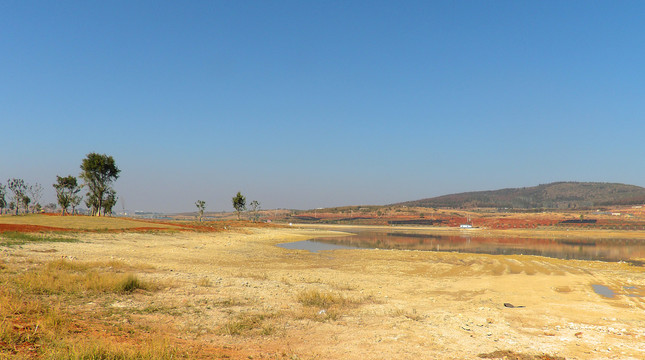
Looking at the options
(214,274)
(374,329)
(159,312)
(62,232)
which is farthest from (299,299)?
(62,232)

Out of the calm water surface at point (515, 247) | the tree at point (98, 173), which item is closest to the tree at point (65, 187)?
the tree at point (98, 173)

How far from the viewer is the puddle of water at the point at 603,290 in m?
18.6

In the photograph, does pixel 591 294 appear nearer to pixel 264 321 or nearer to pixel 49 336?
pixel 264 321

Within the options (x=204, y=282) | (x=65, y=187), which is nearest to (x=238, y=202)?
(x=65, y=187)

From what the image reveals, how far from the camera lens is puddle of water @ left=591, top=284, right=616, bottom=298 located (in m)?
18.6

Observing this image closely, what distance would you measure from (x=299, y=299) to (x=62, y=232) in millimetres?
34744

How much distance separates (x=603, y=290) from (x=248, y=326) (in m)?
→ 20.3

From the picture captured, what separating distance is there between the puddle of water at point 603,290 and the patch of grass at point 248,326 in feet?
58.2

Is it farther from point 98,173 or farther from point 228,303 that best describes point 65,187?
point 228,303

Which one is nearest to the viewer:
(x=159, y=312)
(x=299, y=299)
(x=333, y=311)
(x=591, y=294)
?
(x=159, y=312)

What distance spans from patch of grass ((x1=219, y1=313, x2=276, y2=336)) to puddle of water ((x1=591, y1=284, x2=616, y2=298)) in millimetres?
17729

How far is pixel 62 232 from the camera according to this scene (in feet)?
122

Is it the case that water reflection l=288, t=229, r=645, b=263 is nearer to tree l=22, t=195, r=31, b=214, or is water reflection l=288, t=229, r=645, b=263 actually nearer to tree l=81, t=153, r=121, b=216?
tree l=81, t=153, r=121, b=216

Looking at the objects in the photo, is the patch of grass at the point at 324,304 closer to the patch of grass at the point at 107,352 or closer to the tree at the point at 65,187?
the patch of grass at the point at 107,352
